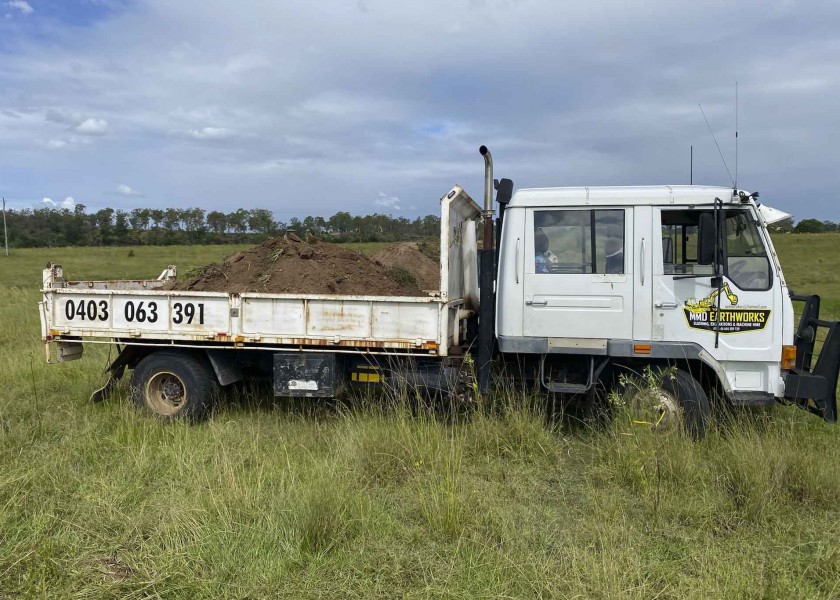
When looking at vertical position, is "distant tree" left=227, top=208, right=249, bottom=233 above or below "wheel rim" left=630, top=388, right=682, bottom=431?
above

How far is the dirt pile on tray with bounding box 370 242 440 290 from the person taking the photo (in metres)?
9.48

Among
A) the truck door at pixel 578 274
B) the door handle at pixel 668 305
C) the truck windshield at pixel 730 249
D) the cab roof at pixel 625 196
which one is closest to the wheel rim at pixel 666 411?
the truck door at pixel 578 274

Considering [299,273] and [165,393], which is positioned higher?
[299,273]

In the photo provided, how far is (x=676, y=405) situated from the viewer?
566 cm

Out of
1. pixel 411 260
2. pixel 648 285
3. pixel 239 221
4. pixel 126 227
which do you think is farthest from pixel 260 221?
pixel 126 227

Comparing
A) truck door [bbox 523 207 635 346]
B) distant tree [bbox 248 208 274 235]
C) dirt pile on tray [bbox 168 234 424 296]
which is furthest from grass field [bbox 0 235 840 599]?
distant tree [bbox 248 208 274 235]

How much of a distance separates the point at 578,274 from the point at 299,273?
3143 mm

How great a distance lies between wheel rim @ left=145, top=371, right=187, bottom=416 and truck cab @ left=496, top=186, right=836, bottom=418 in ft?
11.6

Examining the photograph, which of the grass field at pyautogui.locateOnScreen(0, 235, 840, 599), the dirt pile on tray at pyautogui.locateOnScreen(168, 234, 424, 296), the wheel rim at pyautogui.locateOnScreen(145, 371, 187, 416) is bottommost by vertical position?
the grass field at pyautogui.locateOnScreen(0, 235, 840, 599)

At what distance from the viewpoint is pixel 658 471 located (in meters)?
4.73

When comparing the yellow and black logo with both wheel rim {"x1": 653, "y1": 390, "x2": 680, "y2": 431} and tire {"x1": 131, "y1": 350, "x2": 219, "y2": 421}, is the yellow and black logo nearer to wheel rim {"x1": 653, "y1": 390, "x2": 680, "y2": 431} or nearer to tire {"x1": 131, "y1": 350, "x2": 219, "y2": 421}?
wheel rim {"x1": 653, "y1": 390, "x2": 680, "y2": 431}

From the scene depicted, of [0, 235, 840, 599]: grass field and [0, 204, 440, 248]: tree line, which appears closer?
[0, 235, 840, 599]: grass field

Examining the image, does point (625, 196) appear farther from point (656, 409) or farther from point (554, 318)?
point (656, 409)

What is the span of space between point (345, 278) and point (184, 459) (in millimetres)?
2636
